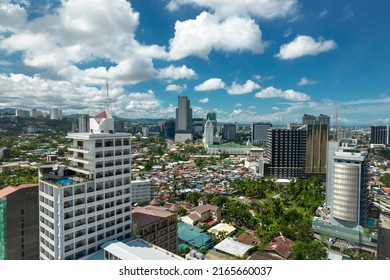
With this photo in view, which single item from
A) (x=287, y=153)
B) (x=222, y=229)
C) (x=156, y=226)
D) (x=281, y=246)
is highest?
(x=287, y=153)

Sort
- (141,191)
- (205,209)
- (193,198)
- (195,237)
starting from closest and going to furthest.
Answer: (195,237) → (205,209) → (193,198) → (141,191)

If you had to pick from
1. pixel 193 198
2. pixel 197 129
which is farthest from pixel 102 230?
pixel 197 129

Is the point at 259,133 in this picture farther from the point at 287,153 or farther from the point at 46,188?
the point at 46,188

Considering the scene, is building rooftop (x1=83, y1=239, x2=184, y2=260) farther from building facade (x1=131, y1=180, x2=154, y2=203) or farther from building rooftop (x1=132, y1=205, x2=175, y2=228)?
building facade (x1=131, y1=180, x2=154, y2=203)

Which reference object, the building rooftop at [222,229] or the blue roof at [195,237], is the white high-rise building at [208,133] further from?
the blue roof at [195,237]

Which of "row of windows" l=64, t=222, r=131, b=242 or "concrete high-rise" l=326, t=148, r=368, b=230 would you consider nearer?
"row of windows" l=64, t=222, r=131, b=242

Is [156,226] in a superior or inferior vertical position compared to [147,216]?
inferior

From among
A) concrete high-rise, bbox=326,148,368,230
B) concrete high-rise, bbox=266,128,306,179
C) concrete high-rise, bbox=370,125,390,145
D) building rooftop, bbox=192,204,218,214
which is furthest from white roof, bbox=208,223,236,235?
concrete high-rise, bbox=370,125,390,145
